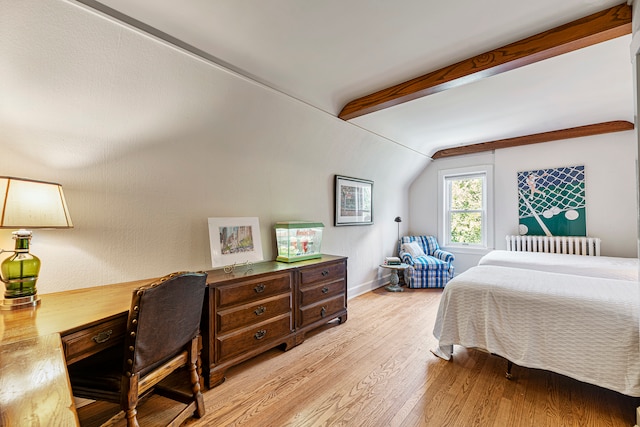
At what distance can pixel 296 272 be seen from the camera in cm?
263

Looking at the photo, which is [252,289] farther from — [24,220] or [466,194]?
[466,194]

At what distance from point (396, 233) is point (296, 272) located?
3.09m

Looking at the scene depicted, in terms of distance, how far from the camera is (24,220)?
52.5 inches

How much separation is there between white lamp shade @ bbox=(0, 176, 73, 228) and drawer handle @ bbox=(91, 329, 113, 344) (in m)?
0.62

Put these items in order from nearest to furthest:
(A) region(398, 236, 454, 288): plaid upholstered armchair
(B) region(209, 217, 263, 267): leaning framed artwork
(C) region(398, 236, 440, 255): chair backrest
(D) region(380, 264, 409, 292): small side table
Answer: (B) region(209, 217, 263, 267): leaning framed artwork, (D) region(380, 264, 409, 292): small side table, (A) region(398, 236, 454, 288): plaid upholstered armchair, (C) region(398, 236, 440, 255): chair backrest

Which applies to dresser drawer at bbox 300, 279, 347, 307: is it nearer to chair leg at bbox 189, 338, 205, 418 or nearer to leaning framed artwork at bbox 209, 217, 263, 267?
leaning framed artwork at bbox 209, 217, 263, 267

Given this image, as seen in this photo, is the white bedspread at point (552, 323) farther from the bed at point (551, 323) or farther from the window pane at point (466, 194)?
the window pane at point (466, 194)

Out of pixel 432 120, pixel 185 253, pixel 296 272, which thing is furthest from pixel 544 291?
pixel 185 253

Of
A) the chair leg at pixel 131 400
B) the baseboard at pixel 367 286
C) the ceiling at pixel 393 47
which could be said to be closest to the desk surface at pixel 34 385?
the chair leg at pixel 131 400

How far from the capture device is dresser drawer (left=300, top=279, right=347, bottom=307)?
106 inches

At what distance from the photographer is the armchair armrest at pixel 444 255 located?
4684mm

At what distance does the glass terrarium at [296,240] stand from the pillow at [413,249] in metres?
2.26

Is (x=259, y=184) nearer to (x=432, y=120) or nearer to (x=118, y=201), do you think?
(x=118, y=201)

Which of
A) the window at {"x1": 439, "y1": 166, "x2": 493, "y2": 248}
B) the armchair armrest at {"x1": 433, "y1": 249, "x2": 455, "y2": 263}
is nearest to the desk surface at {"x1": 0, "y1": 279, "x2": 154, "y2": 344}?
the armchair armrest at {"x1": 433, "y1": 249, "x2": 455, "y2": 263}
